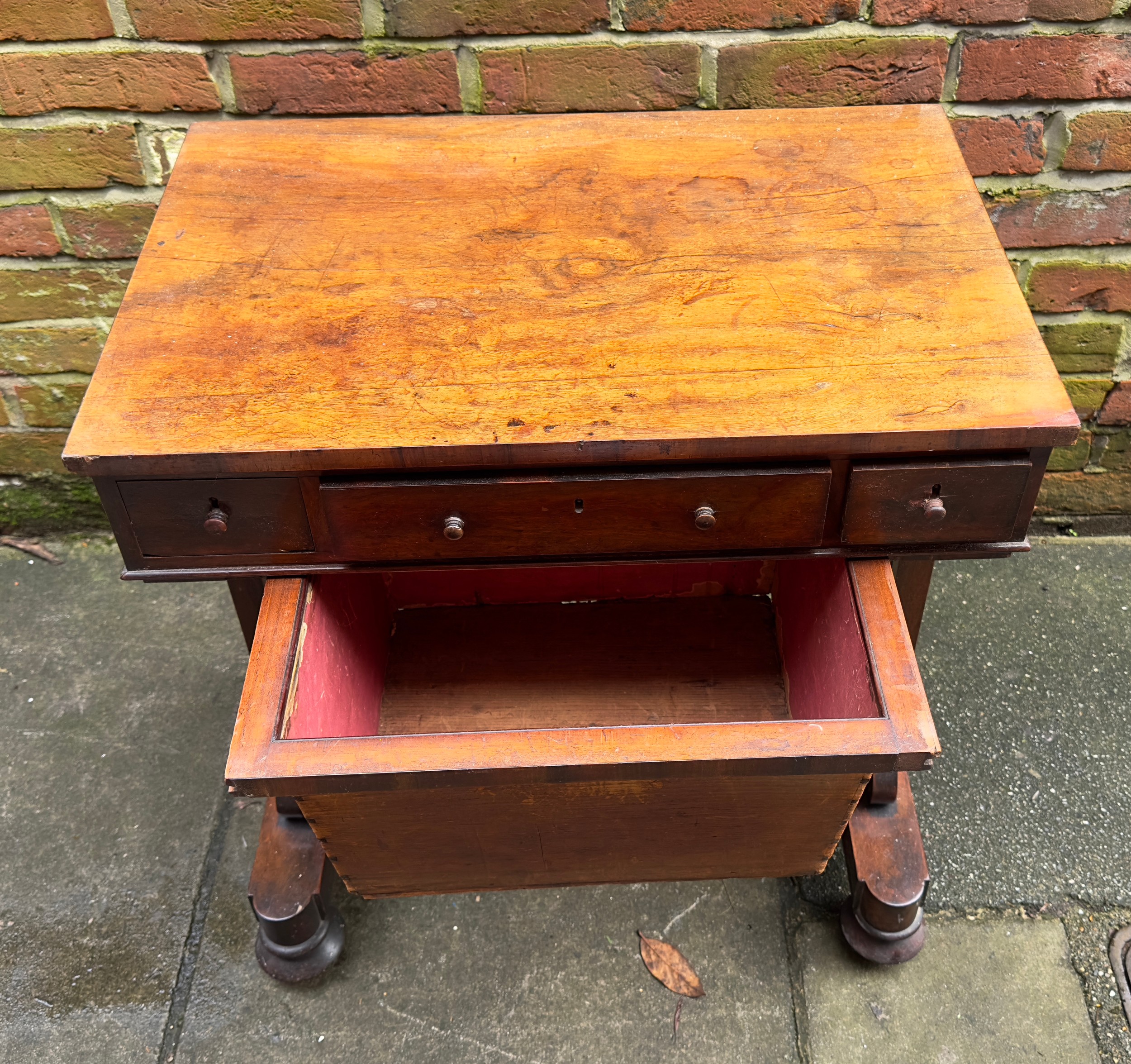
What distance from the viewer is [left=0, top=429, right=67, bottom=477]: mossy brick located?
5.70 feet

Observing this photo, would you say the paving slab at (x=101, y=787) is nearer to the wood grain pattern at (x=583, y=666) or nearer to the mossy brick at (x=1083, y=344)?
the wood grain pattern at (x=583, y=666)

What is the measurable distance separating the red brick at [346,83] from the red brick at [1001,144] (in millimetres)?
727

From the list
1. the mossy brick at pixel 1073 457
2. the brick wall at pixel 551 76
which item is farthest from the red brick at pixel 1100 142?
the mossy brick at pixel 1073 457

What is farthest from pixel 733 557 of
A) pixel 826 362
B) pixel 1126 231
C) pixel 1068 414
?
pixel 1126 231

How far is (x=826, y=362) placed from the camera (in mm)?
948

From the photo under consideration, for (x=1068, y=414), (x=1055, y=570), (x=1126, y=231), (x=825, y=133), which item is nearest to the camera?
(x=1068, y=414)

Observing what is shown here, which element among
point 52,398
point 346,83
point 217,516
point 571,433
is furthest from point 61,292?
point 571,433

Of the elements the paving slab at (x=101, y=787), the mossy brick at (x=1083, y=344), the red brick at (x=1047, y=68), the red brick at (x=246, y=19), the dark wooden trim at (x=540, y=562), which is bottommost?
the paving slab at (x=101, y=787)

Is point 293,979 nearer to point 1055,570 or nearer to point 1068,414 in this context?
point 1068,414

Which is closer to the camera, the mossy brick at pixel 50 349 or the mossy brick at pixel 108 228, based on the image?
the mossy brick at pixel 108 228

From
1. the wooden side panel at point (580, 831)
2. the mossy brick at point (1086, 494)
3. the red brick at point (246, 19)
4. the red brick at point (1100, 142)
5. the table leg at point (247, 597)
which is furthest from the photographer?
the mossy brick at point (1086, 494)

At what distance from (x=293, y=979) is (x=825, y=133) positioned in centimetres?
128

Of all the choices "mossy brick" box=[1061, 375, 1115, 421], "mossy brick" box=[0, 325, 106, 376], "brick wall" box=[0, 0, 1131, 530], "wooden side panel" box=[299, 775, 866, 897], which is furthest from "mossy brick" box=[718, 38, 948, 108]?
"mossy brick" box=[0, 325, 106, 376]

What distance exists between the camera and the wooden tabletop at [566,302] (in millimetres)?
899
